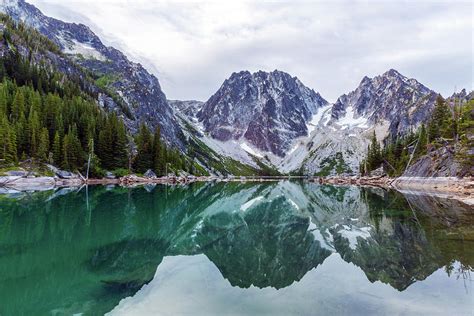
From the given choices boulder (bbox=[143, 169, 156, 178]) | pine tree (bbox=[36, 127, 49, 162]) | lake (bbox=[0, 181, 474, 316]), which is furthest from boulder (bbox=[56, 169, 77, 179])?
lake (bbox=[0, 181, 474, 316])

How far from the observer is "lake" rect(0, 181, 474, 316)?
13.9m

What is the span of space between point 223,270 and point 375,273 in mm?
8192

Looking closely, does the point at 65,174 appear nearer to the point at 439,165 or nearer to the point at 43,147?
the point at 43,147

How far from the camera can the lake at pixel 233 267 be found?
Answer: 13.9m

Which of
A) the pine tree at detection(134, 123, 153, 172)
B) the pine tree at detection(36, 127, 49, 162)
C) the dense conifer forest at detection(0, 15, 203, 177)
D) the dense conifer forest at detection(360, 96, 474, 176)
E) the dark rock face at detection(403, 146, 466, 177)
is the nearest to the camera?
the dense conifer forest at detection(360, 96, 474, 176)

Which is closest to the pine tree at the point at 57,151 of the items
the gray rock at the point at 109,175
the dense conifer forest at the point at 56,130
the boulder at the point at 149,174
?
the dense conifer forest at the point at 56,130

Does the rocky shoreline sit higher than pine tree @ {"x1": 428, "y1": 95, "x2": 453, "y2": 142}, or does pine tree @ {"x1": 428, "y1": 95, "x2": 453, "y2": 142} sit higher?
pine tree @ {"x1": 428, "y1": 95, "x2": 453, "y2": 142}

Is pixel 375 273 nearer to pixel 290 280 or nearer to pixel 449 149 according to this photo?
pixel 290 280

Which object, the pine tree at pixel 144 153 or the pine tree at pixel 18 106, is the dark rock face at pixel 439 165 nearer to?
the pine tree at pixel 144 153

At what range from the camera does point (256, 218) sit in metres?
42.9

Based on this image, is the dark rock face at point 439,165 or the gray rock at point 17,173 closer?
the gray rock at point 17,173

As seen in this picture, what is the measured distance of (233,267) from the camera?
20.5 m

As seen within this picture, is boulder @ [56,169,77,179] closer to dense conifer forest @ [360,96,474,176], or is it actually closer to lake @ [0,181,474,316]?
lake @ [0,181,474,316]

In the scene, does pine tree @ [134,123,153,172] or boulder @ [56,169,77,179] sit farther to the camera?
pine tree @ [134,123,153,172]
